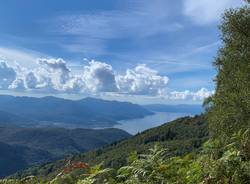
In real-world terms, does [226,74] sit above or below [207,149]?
above

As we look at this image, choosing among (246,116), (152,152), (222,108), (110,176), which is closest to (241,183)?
(152,152)

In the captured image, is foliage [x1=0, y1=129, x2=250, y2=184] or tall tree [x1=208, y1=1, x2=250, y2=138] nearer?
foliage [x1=0, y1=129, x2=250, y2=184]

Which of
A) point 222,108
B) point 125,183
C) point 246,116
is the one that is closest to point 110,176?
point 125,183

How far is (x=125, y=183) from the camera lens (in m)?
7.60

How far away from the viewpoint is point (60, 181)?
757cm

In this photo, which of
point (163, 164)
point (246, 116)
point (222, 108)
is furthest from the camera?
point (222, 108)

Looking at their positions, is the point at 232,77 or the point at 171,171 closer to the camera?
the point at 171,171

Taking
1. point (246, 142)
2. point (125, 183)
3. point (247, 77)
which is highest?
point (247, 77)

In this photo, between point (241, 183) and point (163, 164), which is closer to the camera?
point (241, 183)

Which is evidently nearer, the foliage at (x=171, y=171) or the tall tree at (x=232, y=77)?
the foliage at (x=171, y=171)

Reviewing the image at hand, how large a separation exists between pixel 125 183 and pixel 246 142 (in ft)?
7.81

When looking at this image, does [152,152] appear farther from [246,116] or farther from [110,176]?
[246,116]

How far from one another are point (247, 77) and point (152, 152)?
75.5ft

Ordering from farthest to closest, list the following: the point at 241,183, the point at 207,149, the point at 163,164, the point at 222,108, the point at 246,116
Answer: the point at 222,108 < the point at 246,116 < the point at 207,149 < the point at 163,164 < the point at 241,183
